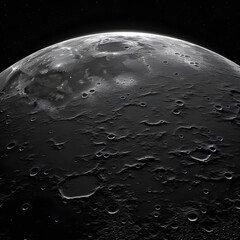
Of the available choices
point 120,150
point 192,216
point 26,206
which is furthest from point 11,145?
point 192,216

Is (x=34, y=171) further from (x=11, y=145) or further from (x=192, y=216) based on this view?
(x=192, y=216)

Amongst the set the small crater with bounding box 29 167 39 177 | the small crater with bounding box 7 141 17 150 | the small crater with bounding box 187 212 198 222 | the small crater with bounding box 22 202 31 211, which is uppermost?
the small crater with bounding box 7 141 17 150

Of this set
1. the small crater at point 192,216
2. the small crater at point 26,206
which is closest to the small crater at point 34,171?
the small crater at point 26,206

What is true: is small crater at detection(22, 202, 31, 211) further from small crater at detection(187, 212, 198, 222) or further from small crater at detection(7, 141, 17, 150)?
small crater at detection(187, 212, 198, 222)

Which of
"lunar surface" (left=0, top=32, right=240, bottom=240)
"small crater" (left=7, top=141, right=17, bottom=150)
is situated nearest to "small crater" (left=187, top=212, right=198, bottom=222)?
"lunar surface" (left=0, top=32, right=240, bottom=240)

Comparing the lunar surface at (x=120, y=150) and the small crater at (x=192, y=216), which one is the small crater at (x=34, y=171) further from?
the small crater at (x=192, y=216)

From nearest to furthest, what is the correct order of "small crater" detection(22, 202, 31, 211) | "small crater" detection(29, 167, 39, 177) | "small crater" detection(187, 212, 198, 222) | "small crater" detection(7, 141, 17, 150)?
"small crater" detection(187, 212, 198, 222) < "small crater" detection(22, 202, 31, 211) < "small crater" detection(29, 167, 39, 177) < "small crater" detection(7, 141, 17, 150)

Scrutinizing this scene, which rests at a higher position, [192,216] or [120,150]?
[120,150]

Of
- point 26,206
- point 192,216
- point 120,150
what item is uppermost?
point 120,150

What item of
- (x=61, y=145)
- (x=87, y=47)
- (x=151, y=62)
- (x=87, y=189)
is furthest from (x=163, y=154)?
(x=87, y=47)
